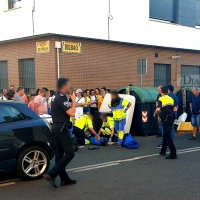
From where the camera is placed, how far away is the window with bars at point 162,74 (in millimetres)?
19172

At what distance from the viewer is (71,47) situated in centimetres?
1423

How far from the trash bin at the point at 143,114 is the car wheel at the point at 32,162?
525cm

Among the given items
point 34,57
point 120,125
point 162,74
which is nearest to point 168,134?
point 120,125

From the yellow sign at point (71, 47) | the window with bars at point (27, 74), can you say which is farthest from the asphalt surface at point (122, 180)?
the window with bars at point (27, 74)

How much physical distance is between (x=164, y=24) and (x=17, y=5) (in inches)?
328

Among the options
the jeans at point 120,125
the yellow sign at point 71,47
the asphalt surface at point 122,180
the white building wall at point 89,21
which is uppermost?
the white building wall at point 89,21

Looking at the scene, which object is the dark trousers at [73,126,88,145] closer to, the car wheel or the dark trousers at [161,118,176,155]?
the dark trousers at [161,118,176,155]

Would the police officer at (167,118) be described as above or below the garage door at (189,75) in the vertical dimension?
below

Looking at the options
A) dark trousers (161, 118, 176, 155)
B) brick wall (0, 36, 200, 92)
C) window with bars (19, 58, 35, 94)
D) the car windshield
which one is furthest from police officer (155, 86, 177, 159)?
window with bars (19, 58, 35, 94)

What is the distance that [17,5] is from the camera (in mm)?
15000

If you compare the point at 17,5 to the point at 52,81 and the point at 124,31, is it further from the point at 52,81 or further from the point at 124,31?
the point at 124,31

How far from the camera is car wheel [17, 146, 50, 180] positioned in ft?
18.6

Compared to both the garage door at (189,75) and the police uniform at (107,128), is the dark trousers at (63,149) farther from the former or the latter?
the garage door at (189,75)

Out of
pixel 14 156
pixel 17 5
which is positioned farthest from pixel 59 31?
pixel 14 156
